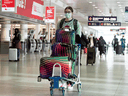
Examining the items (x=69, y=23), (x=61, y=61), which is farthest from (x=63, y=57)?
(x=69, y=23)

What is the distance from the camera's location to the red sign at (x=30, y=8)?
15605 millimetres

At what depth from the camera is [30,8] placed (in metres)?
17.3

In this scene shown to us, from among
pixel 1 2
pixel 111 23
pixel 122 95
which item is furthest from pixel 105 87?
pixel 111 23

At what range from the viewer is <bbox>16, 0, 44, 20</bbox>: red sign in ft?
51.2

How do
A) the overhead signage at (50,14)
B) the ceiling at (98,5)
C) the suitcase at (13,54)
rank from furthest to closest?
the ceiling at (98,5) → the overhead signage at (50,14) → the suitcase at (13,54)

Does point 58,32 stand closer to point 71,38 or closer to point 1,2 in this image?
point 71,38

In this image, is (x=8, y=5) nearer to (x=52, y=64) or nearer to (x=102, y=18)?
(x=52, y=64)

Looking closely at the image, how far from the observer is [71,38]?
17.8ft

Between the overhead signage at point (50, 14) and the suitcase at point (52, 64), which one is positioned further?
the overhead signage at point (50, 14)

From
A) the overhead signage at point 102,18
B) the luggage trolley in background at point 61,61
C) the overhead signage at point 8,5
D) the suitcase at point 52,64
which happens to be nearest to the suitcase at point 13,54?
the overhead signage at point 8,5

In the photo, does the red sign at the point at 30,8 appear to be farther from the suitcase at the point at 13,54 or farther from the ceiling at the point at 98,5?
the ceiling at the point at 98,5

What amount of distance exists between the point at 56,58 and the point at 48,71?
0.29 meters

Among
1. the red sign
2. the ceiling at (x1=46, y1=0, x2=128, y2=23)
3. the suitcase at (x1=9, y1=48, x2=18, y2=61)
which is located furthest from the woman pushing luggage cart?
the ceiling at (x1=46, y1=0, x2=128, y2=23)

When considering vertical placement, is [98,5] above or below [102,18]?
above
